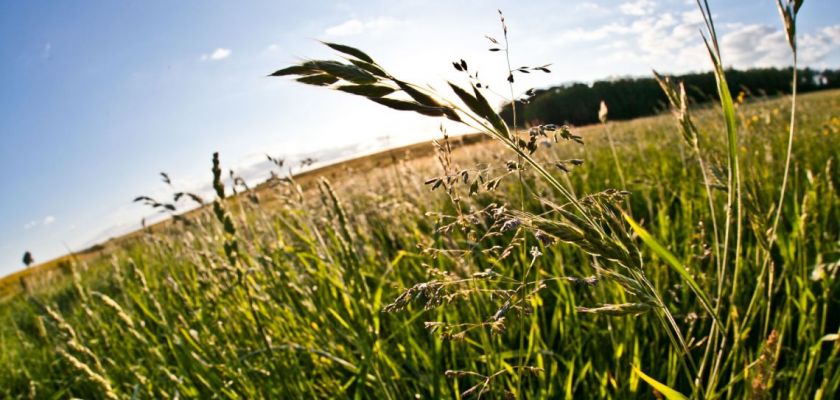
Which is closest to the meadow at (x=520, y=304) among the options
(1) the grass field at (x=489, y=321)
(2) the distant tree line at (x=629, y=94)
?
(1) the grass field at (x=489, y=321)

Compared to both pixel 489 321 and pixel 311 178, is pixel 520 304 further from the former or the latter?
pixel 311 178

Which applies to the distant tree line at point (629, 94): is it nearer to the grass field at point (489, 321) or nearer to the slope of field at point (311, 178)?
the slope of field at point (311, 178)

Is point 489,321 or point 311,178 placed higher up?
point 311,178

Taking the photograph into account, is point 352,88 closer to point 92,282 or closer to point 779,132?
point 779,132

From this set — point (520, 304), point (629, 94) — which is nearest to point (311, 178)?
point (520, 304)

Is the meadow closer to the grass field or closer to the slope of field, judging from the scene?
the grass field

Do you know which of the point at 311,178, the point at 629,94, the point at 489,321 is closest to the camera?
the point at 489,321

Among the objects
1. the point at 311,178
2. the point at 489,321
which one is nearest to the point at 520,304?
the point at 489,321

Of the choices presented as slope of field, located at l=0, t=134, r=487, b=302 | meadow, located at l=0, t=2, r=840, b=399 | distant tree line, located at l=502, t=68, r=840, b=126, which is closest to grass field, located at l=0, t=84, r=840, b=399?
meadow, located at l=0, t=2, r=840, b=399

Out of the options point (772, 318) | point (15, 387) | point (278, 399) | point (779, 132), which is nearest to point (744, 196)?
point (772, 318)

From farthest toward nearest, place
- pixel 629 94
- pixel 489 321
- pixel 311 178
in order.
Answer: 1. pixel 629 94
2. pixel 311 178
3. pixel 489 321

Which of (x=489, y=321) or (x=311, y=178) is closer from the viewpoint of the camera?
(x=489, y=321)

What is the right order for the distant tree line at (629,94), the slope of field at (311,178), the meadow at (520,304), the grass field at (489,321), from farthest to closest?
the distant tree line at (629,94) → the slope of field at (311,178) → the grass field at (489,321) → the meadow at (520,304)

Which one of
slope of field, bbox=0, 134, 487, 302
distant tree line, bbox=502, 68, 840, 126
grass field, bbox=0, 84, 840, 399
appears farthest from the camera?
distant tree line, bbox=502, 68, 840, 126
